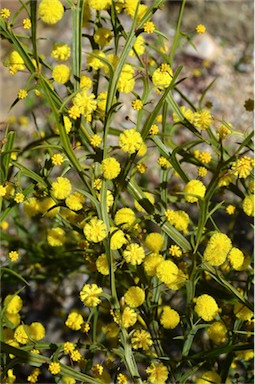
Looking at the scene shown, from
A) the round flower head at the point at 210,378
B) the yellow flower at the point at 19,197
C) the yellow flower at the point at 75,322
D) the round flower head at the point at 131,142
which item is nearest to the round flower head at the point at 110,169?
the round flower head at the point at 131,142

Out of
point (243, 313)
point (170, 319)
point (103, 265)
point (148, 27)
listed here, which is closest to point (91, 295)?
Answer: point (103, 265)

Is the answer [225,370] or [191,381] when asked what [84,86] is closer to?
[225,370]

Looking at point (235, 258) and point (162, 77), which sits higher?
point (162, 77)

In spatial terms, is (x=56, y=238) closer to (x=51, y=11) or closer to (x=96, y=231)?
(x=96, y=231)

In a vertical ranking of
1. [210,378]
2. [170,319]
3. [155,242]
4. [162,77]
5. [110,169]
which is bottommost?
[210,378]

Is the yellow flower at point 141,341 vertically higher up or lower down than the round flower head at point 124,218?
lower down

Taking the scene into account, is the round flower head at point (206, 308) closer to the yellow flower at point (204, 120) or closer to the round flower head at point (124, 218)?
the round flower head at point (124, 218)

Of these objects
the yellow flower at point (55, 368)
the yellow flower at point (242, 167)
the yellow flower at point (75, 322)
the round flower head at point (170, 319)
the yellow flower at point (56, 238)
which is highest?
the yellow flower at point (242, 167)
